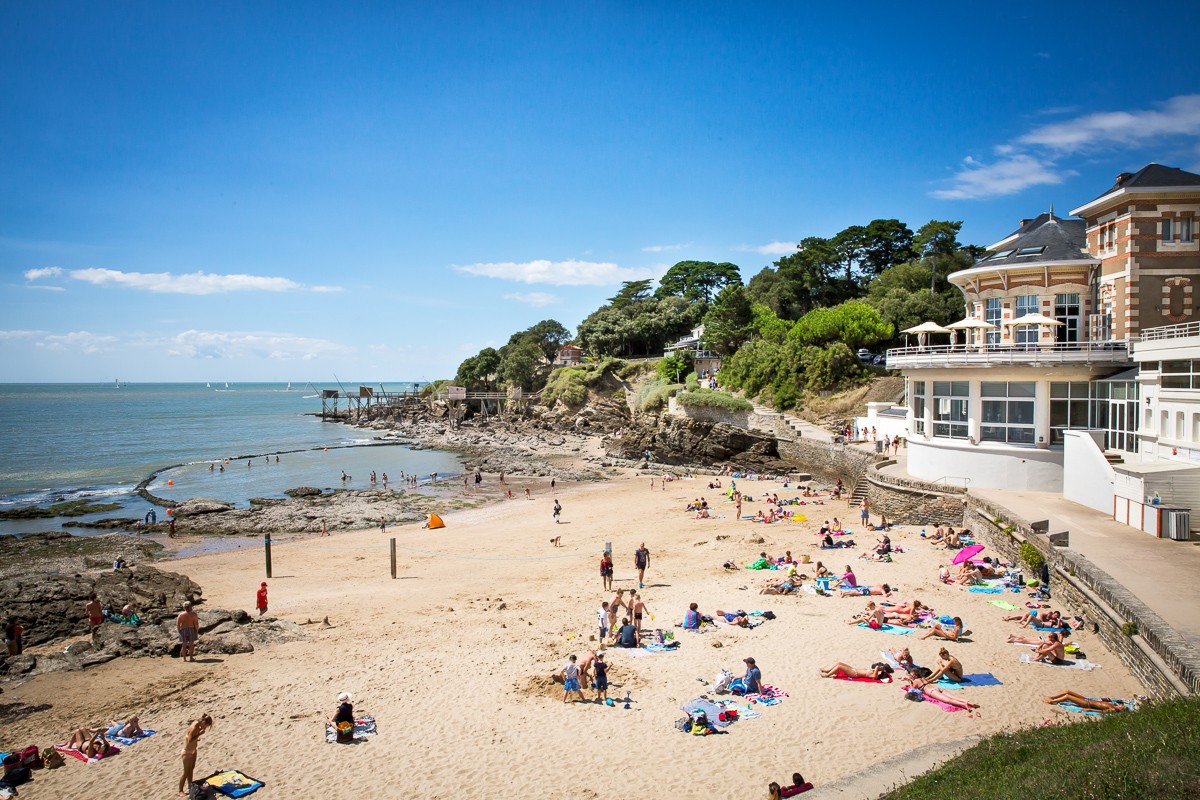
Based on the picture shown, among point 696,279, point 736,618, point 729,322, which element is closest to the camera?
point 736,618

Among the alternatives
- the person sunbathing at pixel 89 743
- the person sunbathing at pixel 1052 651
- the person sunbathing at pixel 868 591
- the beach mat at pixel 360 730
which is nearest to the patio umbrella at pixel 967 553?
the person sunbathing at pixel 868 591

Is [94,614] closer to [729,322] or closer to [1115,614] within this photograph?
[1115,614]

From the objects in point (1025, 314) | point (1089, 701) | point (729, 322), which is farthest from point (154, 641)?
point (729, 322)

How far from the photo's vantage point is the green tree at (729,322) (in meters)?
55.8

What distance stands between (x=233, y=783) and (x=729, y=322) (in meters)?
52.2

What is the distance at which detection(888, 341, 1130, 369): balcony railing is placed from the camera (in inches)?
805

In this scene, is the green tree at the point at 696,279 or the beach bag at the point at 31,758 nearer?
the beach bag at the point at 31,758

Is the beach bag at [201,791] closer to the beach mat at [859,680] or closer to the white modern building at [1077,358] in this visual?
the beach mat at [859,680]

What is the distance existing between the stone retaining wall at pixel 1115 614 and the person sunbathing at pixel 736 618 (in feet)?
20.3

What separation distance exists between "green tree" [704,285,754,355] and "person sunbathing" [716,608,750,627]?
42.7 metres

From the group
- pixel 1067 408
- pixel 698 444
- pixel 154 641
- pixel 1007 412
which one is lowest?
pixel 154 641

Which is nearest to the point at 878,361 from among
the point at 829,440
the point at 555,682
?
the point at 829,440

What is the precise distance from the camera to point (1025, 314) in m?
23.7

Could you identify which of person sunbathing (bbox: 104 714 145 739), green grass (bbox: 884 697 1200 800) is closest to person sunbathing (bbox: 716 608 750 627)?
green grass (bbox: 884 697 1200 800)
